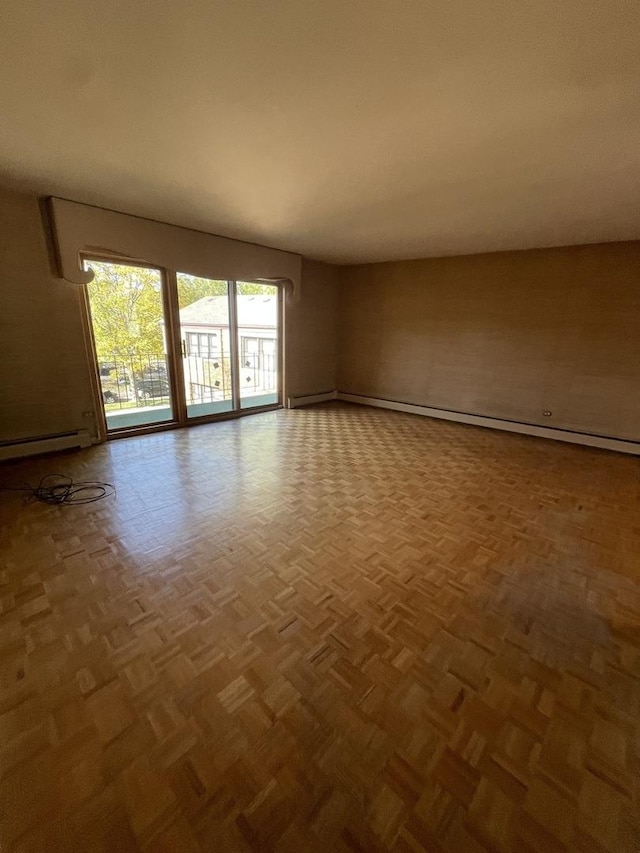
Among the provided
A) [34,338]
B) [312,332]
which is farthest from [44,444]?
[312,332]

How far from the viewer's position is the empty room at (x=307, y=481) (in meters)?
1.07

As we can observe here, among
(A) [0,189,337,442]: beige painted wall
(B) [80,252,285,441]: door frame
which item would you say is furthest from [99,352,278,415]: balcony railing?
(A) [0,189,337,442]: beige painted wall

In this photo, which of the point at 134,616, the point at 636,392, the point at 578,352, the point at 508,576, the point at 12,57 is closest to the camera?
the point at 12,57

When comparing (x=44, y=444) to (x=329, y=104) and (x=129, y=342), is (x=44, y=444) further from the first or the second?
(x=329, y=104)

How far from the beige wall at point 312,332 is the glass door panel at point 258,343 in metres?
0.26

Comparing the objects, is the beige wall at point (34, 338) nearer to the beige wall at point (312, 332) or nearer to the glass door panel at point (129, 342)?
the glass door panel at point (129, 342)

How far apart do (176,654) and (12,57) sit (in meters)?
2.64

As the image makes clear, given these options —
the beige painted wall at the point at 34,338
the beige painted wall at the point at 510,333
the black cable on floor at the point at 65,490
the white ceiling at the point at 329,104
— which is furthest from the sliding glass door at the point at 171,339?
the beige painted wall at the point at 510,333

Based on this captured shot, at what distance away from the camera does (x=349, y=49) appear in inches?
52.1

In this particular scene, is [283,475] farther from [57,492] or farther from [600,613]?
[600,613]

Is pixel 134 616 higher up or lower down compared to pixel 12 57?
lower down

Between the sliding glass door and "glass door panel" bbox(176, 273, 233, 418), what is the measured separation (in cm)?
1

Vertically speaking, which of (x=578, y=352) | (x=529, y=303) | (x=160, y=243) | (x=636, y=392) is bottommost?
(x=636, y=392)

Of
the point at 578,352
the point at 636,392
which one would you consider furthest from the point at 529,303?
the point at 636,392
